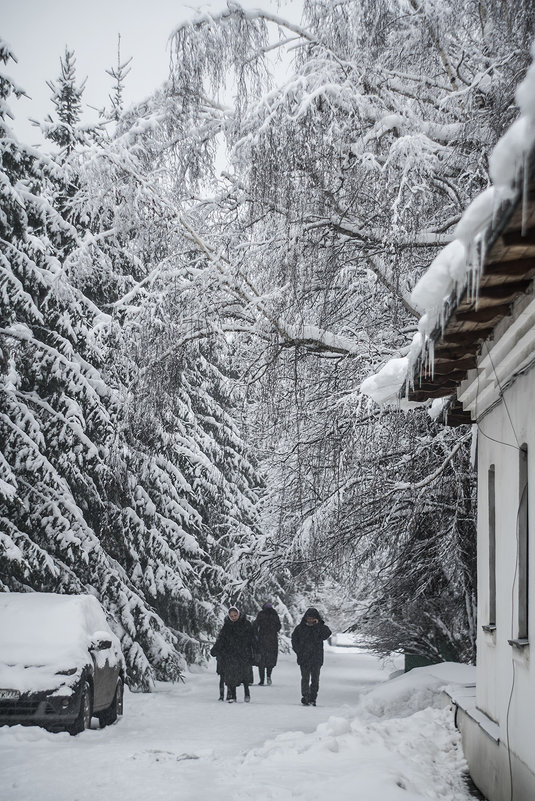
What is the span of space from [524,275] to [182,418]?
19.4 m

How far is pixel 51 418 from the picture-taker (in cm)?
1956

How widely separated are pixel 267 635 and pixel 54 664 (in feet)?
35.7

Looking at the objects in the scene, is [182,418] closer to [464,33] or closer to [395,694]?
[395,694]

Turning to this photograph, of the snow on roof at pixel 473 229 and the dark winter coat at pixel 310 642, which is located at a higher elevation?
the snow on roof at pixel 473 229

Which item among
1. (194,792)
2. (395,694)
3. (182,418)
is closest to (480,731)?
(194,792)

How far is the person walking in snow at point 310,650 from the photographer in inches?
747

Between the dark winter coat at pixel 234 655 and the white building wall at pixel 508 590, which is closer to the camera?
the white building wall at pixel 508 590

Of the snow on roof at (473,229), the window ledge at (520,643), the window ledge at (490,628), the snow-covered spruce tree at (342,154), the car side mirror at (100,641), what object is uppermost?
the snow-covered spruce tree at (342,154)

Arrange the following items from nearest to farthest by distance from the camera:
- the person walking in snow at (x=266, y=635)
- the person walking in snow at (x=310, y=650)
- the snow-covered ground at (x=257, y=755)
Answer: the snow-covered ground at (x=257, y=755) → the person walking in snow at (x=310, y=650) → the person walking in snow at (x=266, y=635)

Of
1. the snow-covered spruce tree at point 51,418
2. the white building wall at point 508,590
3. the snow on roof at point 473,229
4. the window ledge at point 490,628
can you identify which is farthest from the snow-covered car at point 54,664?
the snow on roof at point 473,229

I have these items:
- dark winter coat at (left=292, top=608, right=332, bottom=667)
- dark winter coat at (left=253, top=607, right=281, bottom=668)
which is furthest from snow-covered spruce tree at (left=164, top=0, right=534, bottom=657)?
dark winter coat at (left=253, top=607, right=281, bottom=668)

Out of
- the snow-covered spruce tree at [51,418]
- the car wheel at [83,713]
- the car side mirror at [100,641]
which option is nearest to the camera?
the car wheel at [83,713]

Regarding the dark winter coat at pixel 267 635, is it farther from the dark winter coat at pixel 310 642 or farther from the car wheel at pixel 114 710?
the car wheel at pixel 114 710

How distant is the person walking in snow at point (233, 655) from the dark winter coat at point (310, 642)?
0.90 m
